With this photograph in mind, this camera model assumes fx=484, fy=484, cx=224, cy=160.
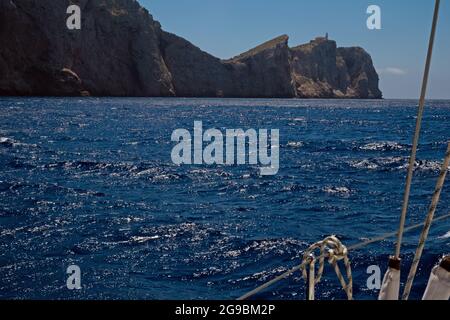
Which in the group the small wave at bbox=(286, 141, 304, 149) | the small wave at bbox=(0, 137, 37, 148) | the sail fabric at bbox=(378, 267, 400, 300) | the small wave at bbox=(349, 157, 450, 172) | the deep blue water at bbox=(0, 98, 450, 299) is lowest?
the deep blue water at bbox=(0, 98, 450, 299)

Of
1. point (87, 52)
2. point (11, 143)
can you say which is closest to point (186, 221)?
point (11, 143)

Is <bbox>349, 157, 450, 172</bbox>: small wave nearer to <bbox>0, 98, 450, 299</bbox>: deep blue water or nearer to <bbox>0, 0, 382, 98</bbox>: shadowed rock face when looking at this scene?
<bbox>0, 98, 450, 299</bbox>: deep blue water

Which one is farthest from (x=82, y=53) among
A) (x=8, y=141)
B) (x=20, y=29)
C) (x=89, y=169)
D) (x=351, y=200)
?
(x=351, y=200)

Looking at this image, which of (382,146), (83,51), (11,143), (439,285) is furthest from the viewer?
(83,51)

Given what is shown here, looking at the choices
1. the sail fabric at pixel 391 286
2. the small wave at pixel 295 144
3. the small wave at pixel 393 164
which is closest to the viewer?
the sail fabric at pixel 391 286

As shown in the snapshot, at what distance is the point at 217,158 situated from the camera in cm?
3447

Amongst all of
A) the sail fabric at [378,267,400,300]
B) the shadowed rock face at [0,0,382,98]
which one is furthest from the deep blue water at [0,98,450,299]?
the shadowed rock face at [0,0,382,98]

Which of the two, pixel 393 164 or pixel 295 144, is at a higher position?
pixel 295 144

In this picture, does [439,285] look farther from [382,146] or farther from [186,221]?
[382,146]

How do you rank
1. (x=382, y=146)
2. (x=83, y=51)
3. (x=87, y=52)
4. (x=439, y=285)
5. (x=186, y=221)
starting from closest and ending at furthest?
1. (x=439, y=285)
2. (x=186, y=221)
3. (x=382, y=146)
4. (x=83, y=51)
5. (x=87, y=52)

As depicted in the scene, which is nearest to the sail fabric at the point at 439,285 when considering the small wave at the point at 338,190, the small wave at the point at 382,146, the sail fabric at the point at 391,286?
the sail fabric at the point at 391,286

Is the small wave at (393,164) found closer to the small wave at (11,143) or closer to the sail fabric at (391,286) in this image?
the small wave at (11,143)

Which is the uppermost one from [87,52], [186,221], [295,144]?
[87,52]

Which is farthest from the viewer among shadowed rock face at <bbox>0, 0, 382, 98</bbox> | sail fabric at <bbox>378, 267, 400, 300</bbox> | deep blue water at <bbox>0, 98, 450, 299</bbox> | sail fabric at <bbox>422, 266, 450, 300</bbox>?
shadowed rock face at <bbox>0, 0, 382, 98</bbox>
